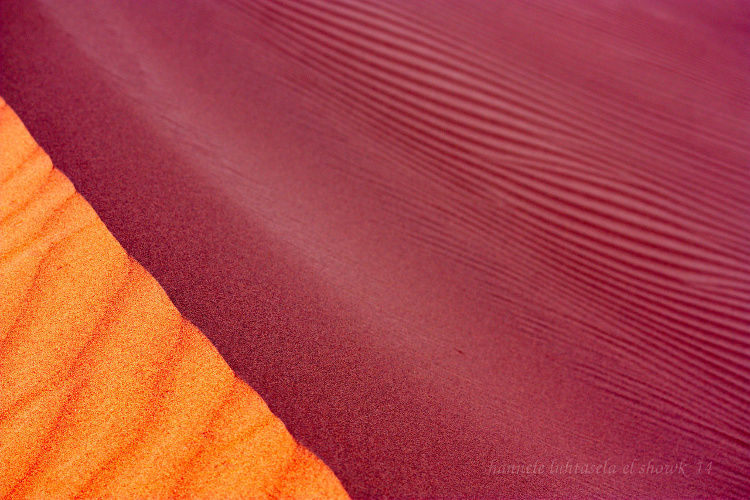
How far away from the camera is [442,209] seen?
117 inches

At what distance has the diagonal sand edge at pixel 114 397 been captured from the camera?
143 cm

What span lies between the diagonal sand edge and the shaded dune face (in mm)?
123

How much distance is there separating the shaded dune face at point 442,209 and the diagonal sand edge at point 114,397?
4.8 inches

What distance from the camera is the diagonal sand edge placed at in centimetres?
A: 143

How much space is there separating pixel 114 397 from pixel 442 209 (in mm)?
1909

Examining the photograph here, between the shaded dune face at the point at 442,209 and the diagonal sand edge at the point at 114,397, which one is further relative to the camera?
the shaded dune face at the point at 442,209

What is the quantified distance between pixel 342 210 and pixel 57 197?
A: 48.8 inches

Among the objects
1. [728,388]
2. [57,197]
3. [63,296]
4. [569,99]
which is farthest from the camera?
[569,99]

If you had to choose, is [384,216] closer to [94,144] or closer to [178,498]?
[94,144]

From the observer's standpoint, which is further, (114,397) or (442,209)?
(442,209)

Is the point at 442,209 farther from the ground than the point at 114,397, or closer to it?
closer to it

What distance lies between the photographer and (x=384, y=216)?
282 centimetres

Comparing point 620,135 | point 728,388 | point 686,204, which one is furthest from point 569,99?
→ point 728,388

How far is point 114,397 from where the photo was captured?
1.55 meters
